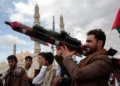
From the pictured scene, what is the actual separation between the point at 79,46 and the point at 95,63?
38 cm

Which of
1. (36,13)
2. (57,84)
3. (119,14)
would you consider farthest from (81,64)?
(36,13)

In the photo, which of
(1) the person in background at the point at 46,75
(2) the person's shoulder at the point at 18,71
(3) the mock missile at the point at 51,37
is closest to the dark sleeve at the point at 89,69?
(3) the mock missile at the point at 51,37

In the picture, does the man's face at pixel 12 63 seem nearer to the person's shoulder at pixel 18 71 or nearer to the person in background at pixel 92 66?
the person's shoulder at pixel 18 71

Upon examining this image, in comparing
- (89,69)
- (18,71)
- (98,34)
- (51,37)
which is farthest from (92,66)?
(18,71)

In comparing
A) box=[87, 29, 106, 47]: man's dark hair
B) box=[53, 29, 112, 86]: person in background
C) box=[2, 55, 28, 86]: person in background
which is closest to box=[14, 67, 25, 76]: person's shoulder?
box=[2, 55, 28, 86]: person in background

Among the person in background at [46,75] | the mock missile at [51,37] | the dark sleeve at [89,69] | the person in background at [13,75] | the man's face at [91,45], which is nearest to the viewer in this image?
the dark sleeve at [89,69]

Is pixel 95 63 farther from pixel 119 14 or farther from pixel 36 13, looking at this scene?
pixel 36 13

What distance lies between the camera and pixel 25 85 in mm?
3750

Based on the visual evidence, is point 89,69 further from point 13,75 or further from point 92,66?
point 13,75

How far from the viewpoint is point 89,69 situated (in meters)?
1.74

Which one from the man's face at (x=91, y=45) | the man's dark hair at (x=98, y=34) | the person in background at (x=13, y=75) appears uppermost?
Result: the man's dark hair at (x=98, y=34)

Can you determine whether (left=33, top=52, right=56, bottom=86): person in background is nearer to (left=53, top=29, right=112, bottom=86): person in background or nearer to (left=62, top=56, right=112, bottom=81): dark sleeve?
(left=53, top=29, right=112, bottom=86): person in background

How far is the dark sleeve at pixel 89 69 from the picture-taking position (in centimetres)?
172

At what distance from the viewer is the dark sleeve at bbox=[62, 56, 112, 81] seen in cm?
172
